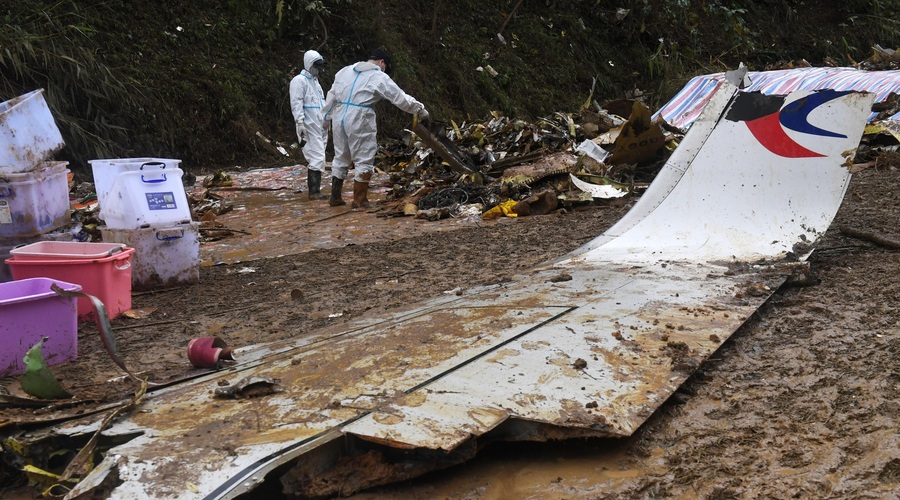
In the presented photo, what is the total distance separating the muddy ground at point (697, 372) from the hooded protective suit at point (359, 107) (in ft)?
8.02

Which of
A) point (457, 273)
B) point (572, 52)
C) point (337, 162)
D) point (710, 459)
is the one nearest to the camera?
point (710, 459)

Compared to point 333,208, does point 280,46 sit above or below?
above

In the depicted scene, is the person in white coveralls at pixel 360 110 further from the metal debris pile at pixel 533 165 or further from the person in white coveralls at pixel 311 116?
the person in white coveralls at pixel 311 116

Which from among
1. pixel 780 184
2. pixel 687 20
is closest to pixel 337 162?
pixel 780 184

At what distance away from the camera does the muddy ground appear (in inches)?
76.8

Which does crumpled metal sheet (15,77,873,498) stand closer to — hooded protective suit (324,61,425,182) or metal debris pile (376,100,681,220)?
metal debris pile (376,100,681,220)

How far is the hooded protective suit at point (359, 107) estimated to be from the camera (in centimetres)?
730

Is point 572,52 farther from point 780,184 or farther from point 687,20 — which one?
point 780,184

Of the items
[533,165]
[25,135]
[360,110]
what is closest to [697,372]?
[25,135]

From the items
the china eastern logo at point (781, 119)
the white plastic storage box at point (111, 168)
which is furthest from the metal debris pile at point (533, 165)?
the white plastic storage box at point (111, 168)

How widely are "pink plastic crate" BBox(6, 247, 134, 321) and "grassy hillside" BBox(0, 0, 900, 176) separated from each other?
6.11 metres

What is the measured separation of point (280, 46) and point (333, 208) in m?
5.78

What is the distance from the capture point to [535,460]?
209 cm

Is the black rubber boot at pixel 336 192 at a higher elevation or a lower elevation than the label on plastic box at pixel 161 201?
lower
